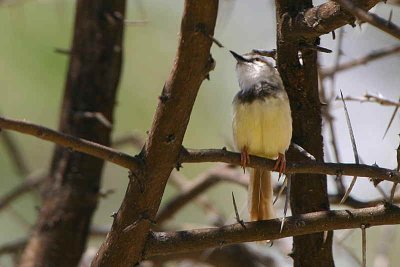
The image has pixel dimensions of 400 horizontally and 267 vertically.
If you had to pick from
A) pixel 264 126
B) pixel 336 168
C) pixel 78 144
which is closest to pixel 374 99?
pixel 264 126

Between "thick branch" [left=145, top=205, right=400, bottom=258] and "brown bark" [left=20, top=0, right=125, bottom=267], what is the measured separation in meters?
1.76

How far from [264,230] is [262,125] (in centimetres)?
70

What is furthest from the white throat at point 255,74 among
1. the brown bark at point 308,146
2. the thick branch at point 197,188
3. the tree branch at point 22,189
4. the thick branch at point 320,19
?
the tree branch at point 22,189

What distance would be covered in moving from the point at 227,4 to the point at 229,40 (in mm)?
3551

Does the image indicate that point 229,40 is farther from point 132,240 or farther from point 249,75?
point 132,240

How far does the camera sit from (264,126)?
304 cm

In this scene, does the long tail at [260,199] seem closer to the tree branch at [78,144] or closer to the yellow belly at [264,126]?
the yellow belly at [264,126]

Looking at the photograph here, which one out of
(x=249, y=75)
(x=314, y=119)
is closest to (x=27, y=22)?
(x=249, y=75)

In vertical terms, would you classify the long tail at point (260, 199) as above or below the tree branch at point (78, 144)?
below

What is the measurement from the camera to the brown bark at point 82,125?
4055 millimetres

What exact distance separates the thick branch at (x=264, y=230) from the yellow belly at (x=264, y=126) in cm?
49

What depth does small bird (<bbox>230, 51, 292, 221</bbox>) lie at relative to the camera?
2887 mm

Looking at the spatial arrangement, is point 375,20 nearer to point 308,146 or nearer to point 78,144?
point 78,144

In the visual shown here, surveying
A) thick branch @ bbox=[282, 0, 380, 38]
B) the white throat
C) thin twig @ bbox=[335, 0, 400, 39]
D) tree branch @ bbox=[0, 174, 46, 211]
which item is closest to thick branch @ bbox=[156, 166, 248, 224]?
tree branch @ bbox=[0, 174, 46, 211]
